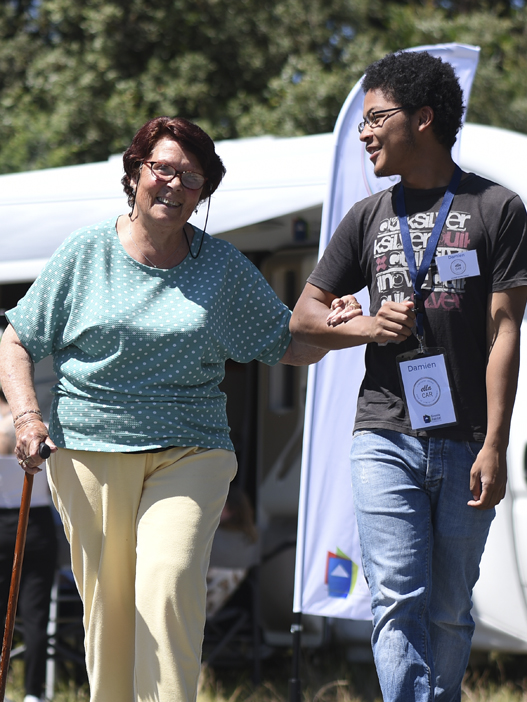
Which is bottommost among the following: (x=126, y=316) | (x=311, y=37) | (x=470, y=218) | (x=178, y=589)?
A: (x=178, y=589)

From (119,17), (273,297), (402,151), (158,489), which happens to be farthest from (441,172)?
(119,17)

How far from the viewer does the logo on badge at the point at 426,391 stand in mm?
2238

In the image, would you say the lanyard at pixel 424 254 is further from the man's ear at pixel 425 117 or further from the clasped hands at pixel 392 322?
the man's ear at pixel 425 117

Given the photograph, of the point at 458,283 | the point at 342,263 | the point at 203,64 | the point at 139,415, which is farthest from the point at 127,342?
the point at 203,64

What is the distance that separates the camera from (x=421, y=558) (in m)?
2.26

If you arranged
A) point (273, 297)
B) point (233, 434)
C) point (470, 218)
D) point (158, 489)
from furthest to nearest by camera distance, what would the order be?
point (233, 434) → point (273, 297) → point (158, 489) → point (470, 218)

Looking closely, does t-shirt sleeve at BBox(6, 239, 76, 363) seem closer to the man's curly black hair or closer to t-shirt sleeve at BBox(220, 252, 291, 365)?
t-shirt sleeve at BBox(220, 252, 291, 365)

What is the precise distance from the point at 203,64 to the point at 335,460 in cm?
803

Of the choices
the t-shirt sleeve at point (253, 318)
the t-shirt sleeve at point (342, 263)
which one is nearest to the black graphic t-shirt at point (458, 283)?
the t-shirt sleeve at point (342, 263)

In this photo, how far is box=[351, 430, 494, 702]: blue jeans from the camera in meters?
2.24

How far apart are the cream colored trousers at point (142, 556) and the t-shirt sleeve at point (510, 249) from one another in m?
0.89

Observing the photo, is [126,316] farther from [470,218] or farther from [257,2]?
[257,2]

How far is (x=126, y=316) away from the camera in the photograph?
2.41 metres

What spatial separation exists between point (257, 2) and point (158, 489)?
9.52 meters
